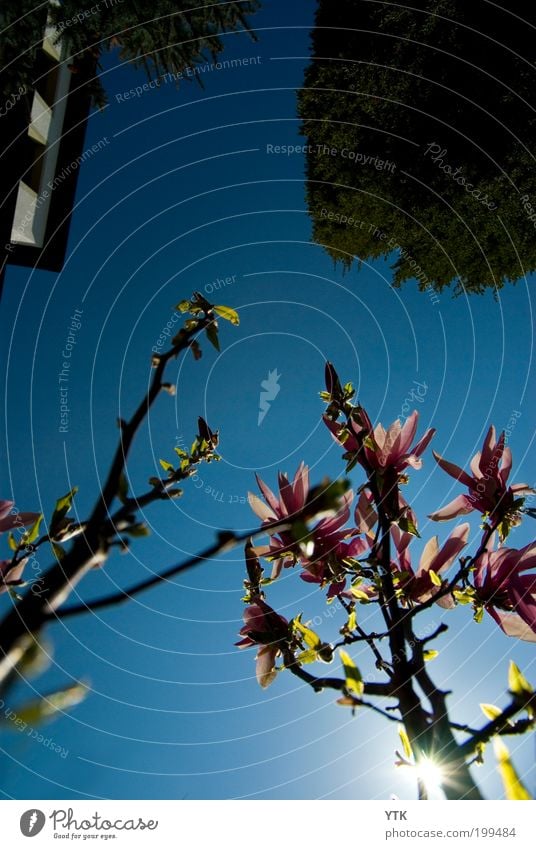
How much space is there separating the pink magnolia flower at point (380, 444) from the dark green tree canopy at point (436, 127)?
7.00ft

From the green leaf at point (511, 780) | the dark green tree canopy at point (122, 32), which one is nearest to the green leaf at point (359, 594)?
the green leaf at point (511, 780)

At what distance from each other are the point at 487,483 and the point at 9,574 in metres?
0.48

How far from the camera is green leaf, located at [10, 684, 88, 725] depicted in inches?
11.6

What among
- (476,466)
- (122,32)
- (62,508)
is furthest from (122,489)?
(122,32)

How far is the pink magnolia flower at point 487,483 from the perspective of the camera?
577 mm

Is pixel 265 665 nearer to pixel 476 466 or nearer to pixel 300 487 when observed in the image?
pixel 300 487

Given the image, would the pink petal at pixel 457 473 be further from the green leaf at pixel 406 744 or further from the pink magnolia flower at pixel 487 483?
the green leaf at pixel 406 744

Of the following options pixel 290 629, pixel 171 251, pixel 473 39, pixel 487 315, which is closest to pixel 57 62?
pixel 171 251

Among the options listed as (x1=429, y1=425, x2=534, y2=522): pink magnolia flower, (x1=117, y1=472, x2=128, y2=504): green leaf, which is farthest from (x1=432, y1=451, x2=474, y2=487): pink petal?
(x1=117, y1=472, x2=128, y2=504): green leaf

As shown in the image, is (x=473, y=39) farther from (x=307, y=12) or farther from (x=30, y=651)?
(x=30, y=651)

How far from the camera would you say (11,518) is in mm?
449

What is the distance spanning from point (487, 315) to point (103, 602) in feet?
5.44

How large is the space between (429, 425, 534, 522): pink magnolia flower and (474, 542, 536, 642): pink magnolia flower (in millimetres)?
50
